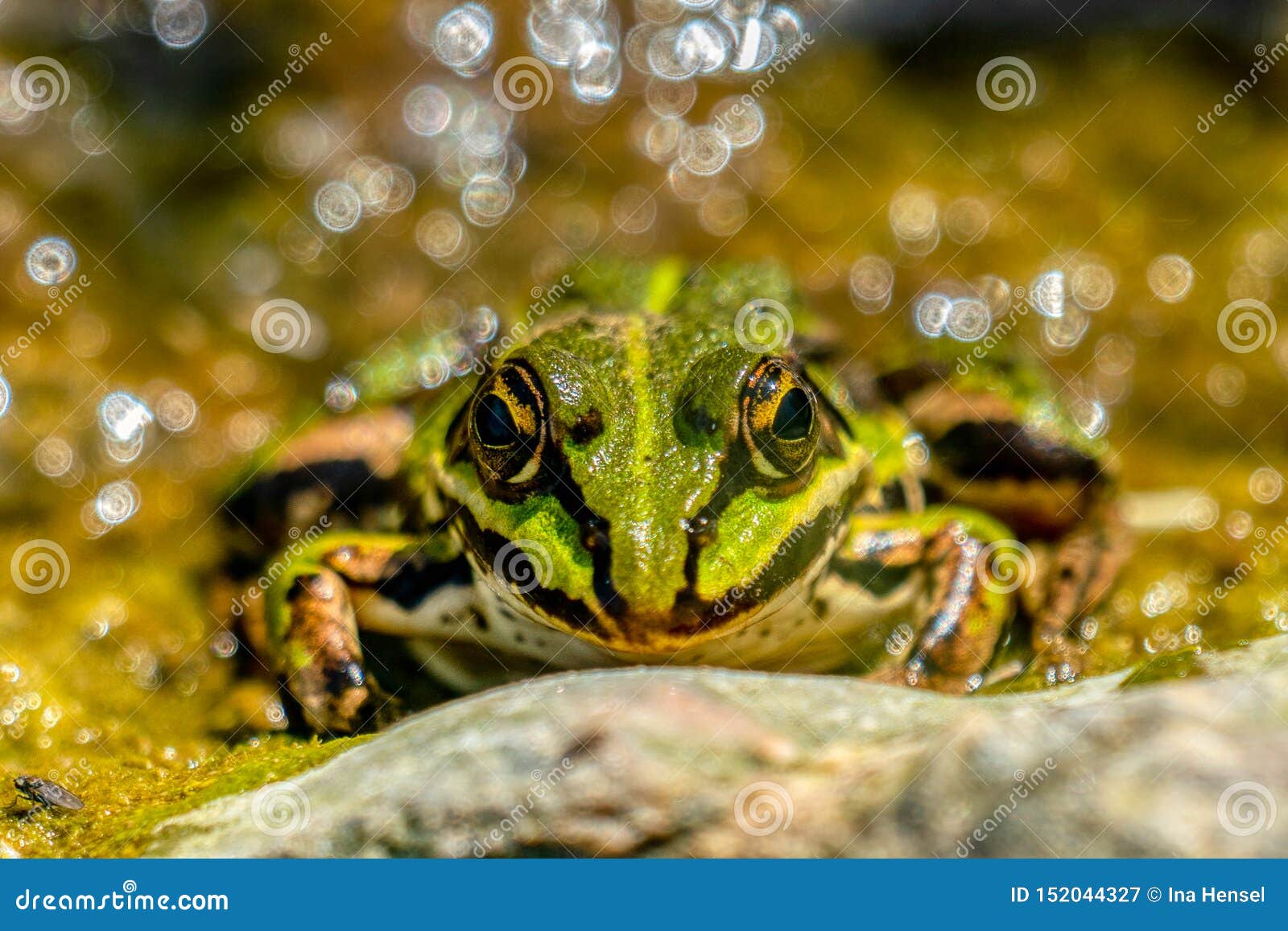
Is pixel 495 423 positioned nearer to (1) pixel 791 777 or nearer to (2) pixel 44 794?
(1) pixel 791 777

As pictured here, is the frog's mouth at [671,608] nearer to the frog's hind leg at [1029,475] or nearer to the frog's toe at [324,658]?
the frog's toe at [324,658]

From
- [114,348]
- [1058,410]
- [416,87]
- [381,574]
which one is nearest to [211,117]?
[416,87]

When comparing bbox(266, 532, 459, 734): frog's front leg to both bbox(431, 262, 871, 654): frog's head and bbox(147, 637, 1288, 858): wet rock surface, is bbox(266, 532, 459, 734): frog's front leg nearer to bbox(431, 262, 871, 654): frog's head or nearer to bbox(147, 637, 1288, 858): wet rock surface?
→ bbox(431, 262, 871, 654): frog's head

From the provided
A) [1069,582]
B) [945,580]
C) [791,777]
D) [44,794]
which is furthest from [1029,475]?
[44,794]

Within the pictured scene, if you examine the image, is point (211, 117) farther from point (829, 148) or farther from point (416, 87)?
point (829, 148)

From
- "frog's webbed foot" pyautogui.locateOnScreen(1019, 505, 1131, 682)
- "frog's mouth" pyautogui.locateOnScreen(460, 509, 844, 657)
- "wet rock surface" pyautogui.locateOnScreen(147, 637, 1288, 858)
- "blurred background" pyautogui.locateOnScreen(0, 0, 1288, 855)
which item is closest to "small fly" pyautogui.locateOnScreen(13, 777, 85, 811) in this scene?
"wet rock surface" pyautogui.locateOnScreen(147, 637, 1288, 858)
